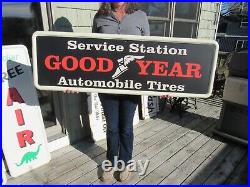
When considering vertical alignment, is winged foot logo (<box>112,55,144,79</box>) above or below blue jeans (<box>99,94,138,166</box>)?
above

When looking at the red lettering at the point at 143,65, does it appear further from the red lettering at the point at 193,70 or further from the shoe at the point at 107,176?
the shoe at the point at 107,176

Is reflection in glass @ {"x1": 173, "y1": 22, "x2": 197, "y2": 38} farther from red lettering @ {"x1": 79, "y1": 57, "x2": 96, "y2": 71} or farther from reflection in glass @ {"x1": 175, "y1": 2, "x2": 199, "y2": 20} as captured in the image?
red lettering @ {"x1": 79, "y1": 57, "x2": 96, "y2": 71}

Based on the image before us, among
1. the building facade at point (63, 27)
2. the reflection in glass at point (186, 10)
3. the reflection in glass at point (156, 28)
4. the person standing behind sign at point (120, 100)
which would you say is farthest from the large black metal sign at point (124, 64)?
the reflection in glass at point (186, 10)

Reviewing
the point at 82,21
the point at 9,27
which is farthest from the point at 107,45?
the point at 9,27

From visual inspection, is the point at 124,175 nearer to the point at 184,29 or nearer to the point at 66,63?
the point at 66,63

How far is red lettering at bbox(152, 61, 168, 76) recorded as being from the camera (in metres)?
2.23

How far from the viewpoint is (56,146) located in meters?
3.35

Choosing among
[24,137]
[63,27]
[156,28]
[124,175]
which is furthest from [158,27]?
Result: [24,137]

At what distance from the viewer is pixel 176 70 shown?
226 cm

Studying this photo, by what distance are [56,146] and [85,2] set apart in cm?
194

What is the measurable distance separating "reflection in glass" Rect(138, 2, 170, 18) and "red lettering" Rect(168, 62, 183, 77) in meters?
2.15

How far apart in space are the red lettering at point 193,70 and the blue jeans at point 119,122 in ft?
1.92

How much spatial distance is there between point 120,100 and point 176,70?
63cm

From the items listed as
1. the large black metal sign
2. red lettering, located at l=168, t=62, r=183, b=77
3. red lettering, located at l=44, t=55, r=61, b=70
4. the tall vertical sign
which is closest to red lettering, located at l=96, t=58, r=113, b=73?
the large black metal sign
